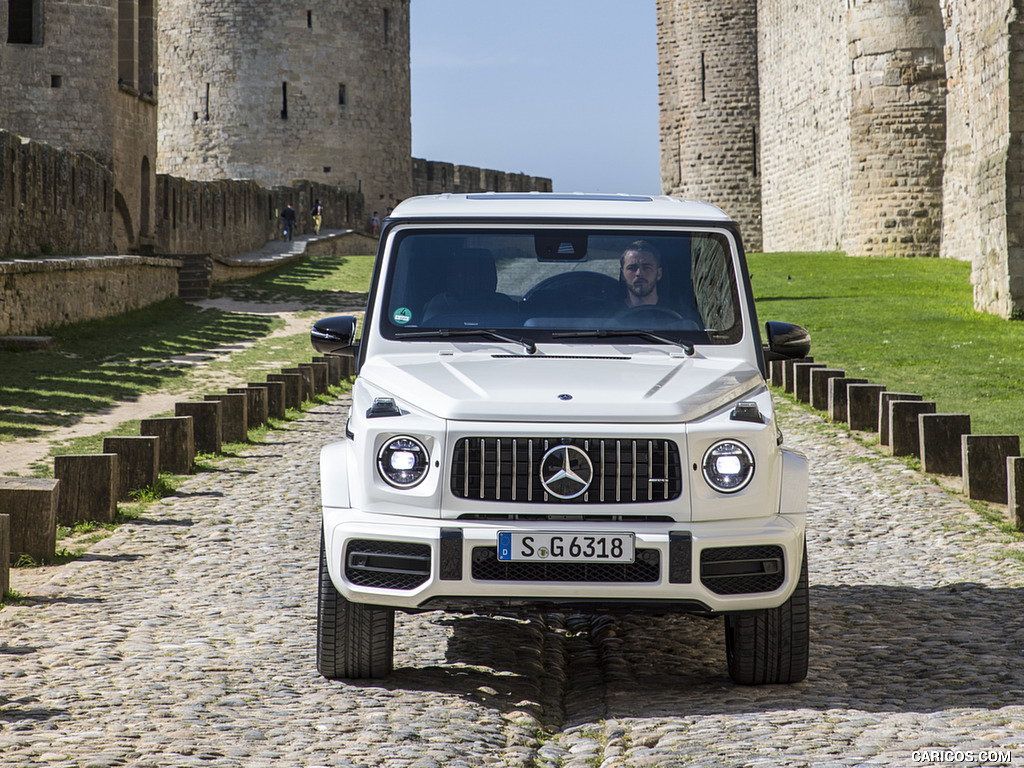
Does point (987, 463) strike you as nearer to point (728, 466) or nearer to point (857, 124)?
point (728, 466)

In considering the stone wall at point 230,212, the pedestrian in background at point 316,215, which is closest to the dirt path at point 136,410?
the stone wall at point 230,212

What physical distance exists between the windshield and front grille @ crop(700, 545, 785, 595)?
1.13m

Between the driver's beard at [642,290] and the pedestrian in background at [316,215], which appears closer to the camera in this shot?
the driver's beard at [642,290]

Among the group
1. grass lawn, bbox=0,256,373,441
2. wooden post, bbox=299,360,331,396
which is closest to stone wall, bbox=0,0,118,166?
grass lawn, bbox=0,256,373,441

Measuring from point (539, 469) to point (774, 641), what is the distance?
41.9 inches

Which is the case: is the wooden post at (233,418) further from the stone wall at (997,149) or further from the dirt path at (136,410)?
the stone wall at (997,149)

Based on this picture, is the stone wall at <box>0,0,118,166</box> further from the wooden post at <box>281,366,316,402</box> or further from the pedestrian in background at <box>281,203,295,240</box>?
the pedestrian in background at <box>281,203,295,240</box>

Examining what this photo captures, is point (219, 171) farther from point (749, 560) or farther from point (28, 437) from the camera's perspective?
point (749, 560)

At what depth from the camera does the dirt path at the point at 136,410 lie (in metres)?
10.2

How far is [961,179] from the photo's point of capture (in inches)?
1222

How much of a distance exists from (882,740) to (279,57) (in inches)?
2092

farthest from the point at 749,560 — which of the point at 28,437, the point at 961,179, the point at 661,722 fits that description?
the point at 961,179

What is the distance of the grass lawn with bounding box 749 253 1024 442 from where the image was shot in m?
13.4

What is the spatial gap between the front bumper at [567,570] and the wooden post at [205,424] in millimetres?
6755
